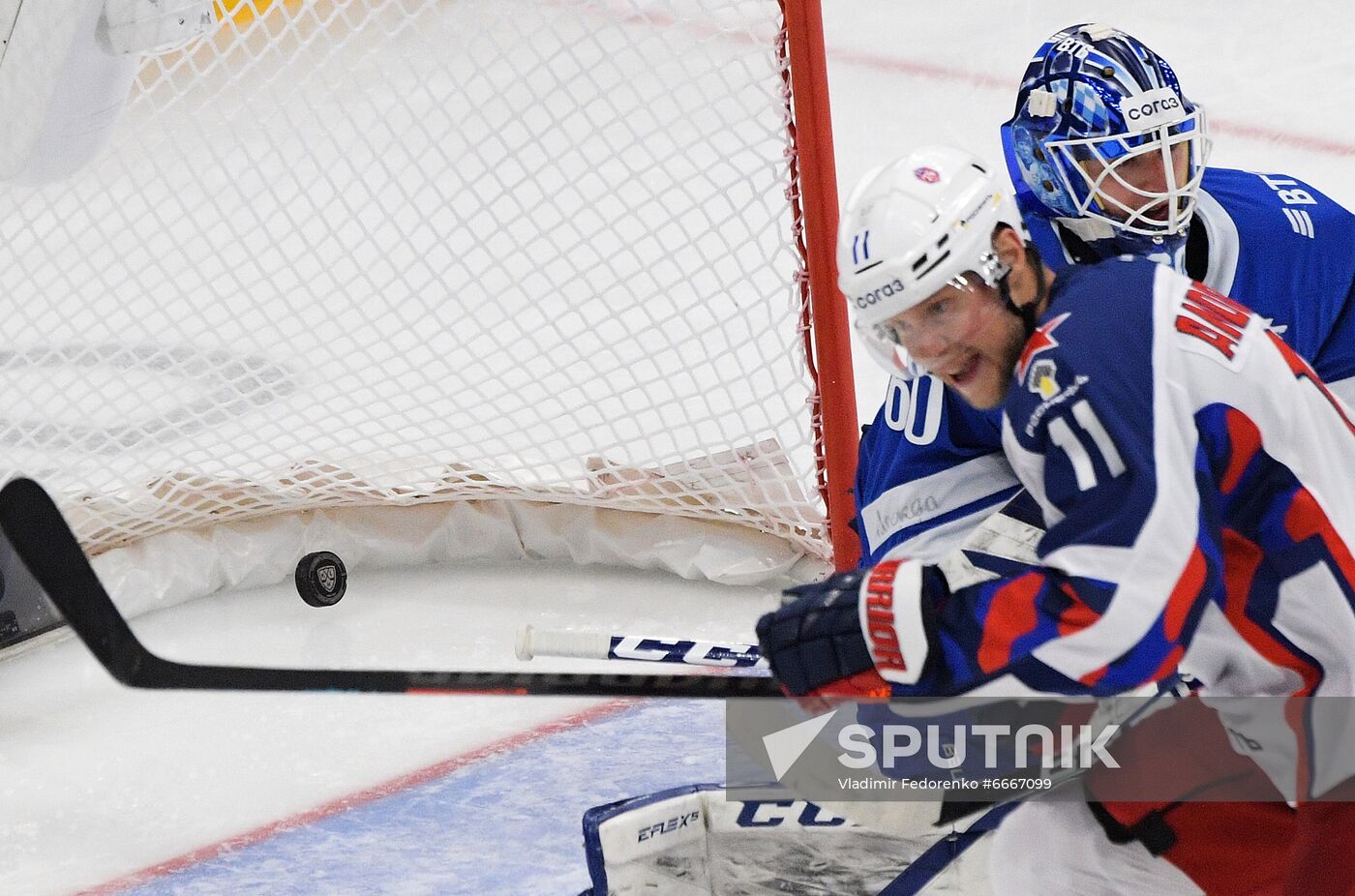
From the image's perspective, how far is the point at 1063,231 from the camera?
2.16 m

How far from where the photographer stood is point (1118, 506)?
1.31m

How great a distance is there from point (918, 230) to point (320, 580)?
1699 millimetres

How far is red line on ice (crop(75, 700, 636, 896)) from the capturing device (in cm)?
218

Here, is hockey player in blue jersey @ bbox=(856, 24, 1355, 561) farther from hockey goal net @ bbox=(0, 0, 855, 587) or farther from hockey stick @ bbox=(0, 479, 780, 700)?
hockey goal net @ bbox=(0, 0, 855, 587)

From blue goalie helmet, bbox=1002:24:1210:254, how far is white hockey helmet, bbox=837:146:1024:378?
0.57 m

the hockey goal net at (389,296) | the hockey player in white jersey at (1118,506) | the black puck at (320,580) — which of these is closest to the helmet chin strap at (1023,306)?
the hockey player in white jersey at (1118,506)

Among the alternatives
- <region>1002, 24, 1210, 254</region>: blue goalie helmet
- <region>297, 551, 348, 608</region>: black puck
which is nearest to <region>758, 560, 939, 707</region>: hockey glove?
<region>1002, 24, 1210, 254</region>: blue goalie helmet

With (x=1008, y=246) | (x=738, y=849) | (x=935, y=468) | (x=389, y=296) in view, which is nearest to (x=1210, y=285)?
(x=935, y=468)

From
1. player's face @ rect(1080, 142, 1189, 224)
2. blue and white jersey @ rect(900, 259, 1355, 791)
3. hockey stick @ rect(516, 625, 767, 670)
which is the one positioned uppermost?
player's face @ rect(1080, 142, 1189, 224)

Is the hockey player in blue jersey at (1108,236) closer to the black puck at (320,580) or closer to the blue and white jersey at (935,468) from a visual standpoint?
the blue and white jersey at (935,468)

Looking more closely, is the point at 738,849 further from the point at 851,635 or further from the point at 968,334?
the point at 968,334

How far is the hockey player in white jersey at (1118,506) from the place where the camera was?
1321mm

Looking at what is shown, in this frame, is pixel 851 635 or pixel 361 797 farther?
pixel 361 797

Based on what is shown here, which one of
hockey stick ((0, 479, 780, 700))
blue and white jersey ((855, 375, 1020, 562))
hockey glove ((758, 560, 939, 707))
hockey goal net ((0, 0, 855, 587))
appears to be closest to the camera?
hockey glove ((758, 560, 939, 707))
